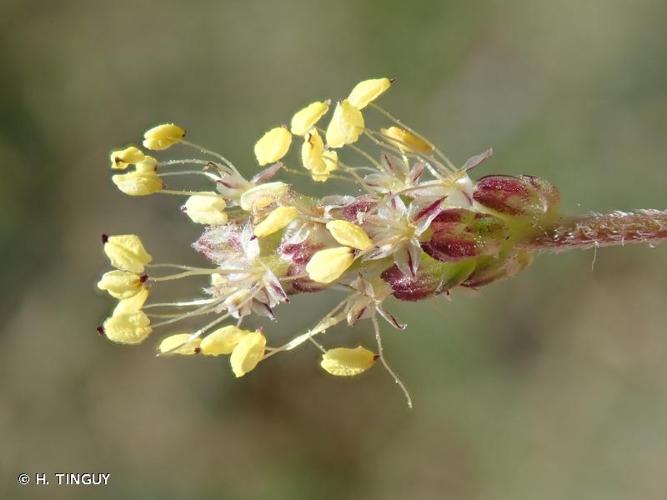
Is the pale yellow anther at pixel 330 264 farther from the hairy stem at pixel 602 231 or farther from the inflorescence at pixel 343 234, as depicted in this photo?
the hairy stem at pixel 602 231

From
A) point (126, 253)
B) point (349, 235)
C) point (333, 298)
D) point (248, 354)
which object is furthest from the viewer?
point (333, 298)

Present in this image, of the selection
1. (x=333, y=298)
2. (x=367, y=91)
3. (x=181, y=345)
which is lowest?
(x=333, y=298)

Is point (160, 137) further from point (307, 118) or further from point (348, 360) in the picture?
point (348, 360)

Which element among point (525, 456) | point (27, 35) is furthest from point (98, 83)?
point (525, 456)

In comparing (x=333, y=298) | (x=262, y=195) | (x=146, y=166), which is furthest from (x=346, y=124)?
(x=333, y=298)

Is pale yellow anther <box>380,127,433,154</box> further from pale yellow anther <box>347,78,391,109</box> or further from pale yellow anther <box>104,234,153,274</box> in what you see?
pale yellow anther <box>104,234,153,274</box>

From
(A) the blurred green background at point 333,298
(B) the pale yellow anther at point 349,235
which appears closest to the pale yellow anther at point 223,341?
(B) the pale yellow anther at point 349,235

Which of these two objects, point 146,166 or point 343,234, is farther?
point 146,166

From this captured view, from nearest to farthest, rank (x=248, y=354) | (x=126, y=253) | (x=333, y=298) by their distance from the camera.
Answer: (x=248, y=354) → (x=126, y=253) → (x=333, y=298)
